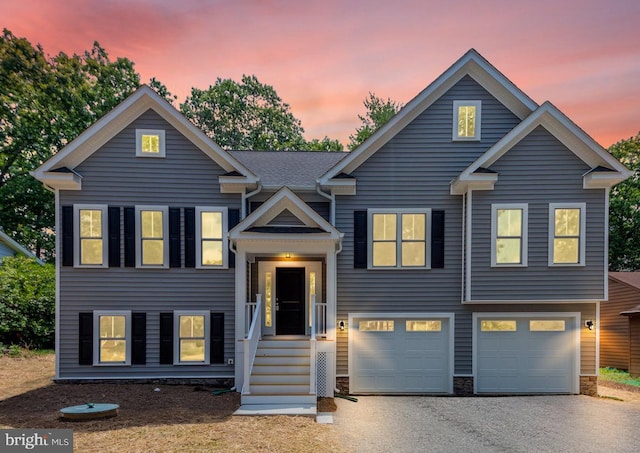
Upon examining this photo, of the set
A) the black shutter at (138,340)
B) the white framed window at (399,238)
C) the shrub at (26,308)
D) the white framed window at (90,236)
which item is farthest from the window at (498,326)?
the shrub at (26,308)

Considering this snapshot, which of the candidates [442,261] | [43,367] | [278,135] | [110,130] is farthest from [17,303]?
[278,135]

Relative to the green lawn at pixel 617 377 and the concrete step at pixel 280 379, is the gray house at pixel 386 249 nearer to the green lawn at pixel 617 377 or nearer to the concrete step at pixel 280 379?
the concrete step at pixel 280 379

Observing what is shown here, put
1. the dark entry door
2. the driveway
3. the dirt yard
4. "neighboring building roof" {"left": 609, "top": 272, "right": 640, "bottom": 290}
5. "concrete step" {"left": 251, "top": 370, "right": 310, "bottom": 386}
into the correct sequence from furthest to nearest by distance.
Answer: "neighboring building roof" {"left": 609, "top": 272, "right": 640, "bottom": 290}
the dark entry door
"concrete step" {"left": 251, "top": 370, "right": 310, "bottom": 386}
the driveway
the dirt yard

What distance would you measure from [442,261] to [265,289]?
534cm

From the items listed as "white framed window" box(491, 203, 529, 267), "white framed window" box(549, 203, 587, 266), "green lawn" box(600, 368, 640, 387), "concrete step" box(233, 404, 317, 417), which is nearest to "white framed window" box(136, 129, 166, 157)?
"concrete step" box(233, 404, 317, 417)

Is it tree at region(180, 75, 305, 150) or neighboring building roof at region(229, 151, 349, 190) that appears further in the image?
tree at region(180, 75, 305, 150)

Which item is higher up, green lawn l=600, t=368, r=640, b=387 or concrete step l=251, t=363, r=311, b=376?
concrete step l=251, t=363, r=311, b=376

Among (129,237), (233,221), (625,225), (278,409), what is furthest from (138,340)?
(625,225)

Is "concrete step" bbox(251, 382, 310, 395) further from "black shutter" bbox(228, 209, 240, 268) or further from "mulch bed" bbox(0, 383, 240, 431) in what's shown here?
"black shutter" bbox(228, 209, 240, 268)

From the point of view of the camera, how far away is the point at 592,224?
31.3 ft

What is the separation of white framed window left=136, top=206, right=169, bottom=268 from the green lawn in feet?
55.2

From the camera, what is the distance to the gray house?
9602 millimetres

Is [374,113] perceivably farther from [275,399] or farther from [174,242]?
[275,399]

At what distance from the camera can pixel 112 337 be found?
10047 millimetres
